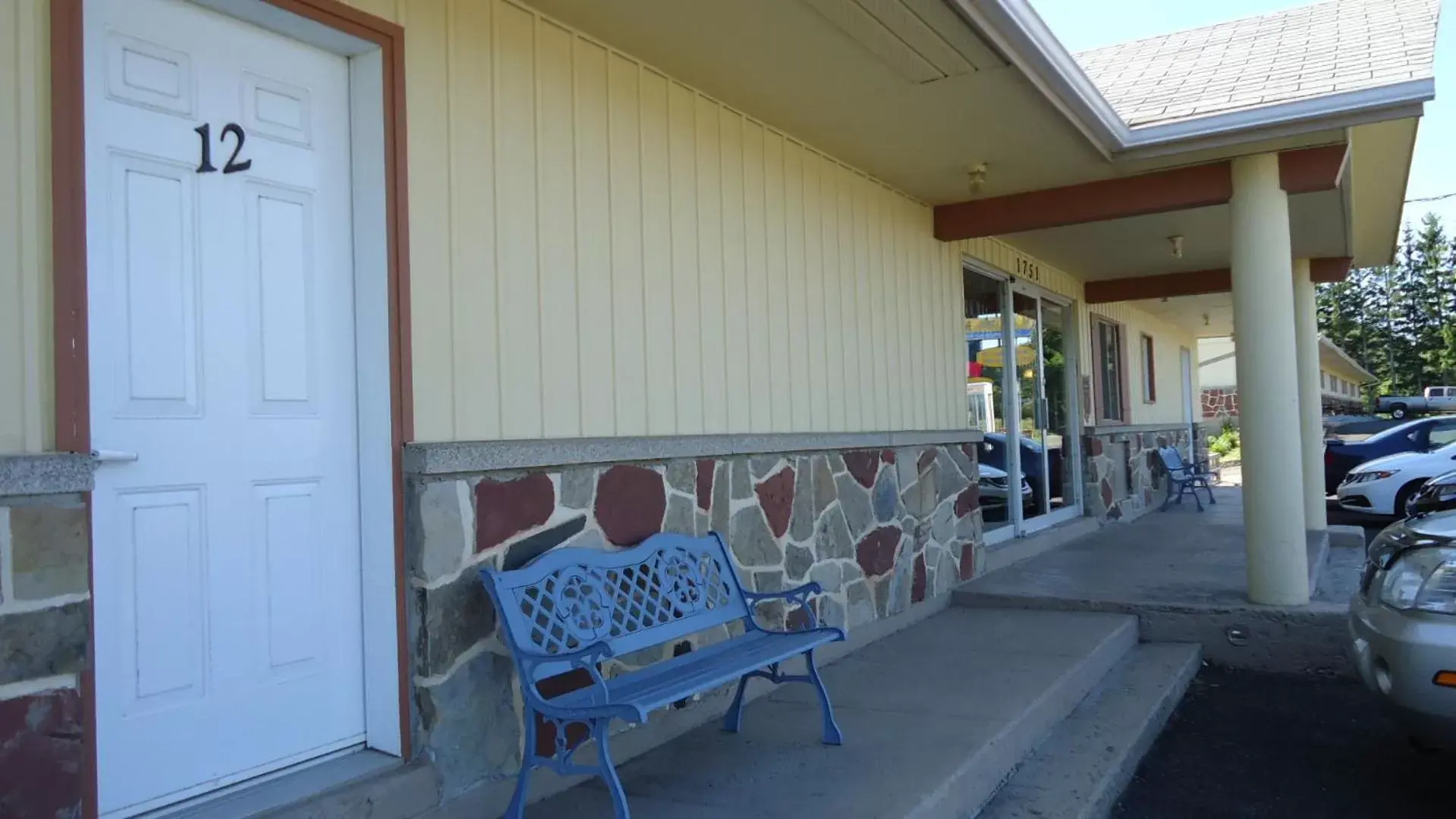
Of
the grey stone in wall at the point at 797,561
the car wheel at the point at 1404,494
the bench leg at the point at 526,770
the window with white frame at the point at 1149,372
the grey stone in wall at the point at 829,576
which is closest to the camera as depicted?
the bench leg at the point at 526,770

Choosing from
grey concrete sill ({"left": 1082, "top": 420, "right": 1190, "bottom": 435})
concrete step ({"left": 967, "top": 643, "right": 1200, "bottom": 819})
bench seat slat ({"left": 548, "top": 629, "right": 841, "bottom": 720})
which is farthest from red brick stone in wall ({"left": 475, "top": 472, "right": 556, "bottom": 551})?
grey concrete sill ({"left": 1082, "top": 420, "right": 1190, "bottom": 435})

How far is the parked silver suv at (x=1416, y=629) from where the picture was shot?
3.20 metres

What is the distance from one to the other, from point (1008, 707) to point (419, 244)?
298cm

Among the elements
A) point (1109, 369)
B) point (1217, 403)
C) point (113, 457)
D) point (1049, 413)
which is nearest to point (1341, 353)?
point (1217, 403)

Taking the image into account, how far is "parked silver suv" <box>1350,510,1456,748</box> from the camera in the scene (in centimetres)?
320

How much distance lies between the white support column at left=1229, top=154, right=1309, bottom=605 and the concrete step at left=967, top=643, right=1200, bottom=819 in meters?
0.77

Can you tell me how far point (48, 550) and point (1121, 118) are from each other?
571 cm

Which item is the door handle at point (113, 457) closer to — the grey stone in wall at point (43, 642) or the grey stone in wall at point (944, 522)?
the grey stone in wall at point (43, 642)

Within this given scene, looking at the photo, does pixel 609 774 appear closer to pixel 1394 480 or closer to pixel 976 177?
pixel 976 177

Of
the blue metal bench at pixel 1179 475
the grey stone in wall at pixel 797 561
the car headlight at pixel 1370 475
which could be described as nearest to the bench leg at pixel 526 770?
the grey stone in wall at pixel 797 561

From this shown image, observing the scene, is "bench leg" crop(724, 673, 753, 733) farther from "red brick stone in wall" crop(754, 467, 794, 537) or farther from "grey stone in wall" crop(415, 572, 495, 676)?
"grey stone in wall" crop(415, 572, 495, 676)

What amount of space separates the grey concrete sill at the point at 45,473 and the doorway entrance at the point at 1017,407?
6469mm

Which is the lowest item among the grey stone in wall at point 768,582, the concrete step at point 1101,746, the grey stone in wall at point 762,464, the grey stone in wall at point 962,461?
the concrete step at point 1101,746

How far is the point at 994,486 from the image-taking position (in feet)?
29.0
